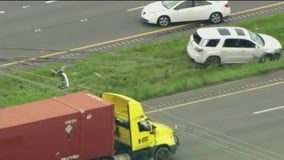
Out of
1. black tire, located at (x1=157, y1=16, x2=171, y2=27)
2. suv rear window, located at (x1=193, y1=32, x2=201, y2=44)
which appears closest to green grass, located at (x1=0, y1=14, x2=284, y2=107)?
suv rear window, located at (x1=193, y1=32, x2=201, y2=44)

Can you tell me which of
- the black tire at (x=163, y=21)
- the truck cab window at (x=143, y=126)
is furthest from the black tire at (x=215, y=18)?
the truck cab window at (x=143, y=126)

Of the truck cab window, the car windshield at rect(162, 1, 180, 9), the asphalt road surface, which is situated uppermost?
the car windshield at rect(162, 1, 180, 9)

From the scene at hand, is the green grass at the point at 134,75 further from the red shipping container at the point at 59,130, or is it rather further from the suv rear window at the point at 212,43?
the red shipping container at the point at 59,130

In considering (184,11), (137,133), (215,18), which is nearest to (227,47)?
(184,11)

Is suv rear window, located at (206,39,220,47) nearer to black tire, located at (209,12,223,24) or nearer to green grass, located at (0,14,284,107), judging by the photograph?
green grass, located at (0,14,284,107)

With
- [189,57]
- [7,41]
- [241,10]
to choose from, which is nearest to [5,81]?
[7,41]

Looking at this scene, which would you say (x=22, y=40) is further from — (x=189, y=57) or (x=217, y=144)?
(x=217, y=144)

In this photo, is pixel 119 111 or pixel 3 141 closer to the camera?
pixel 3 141
